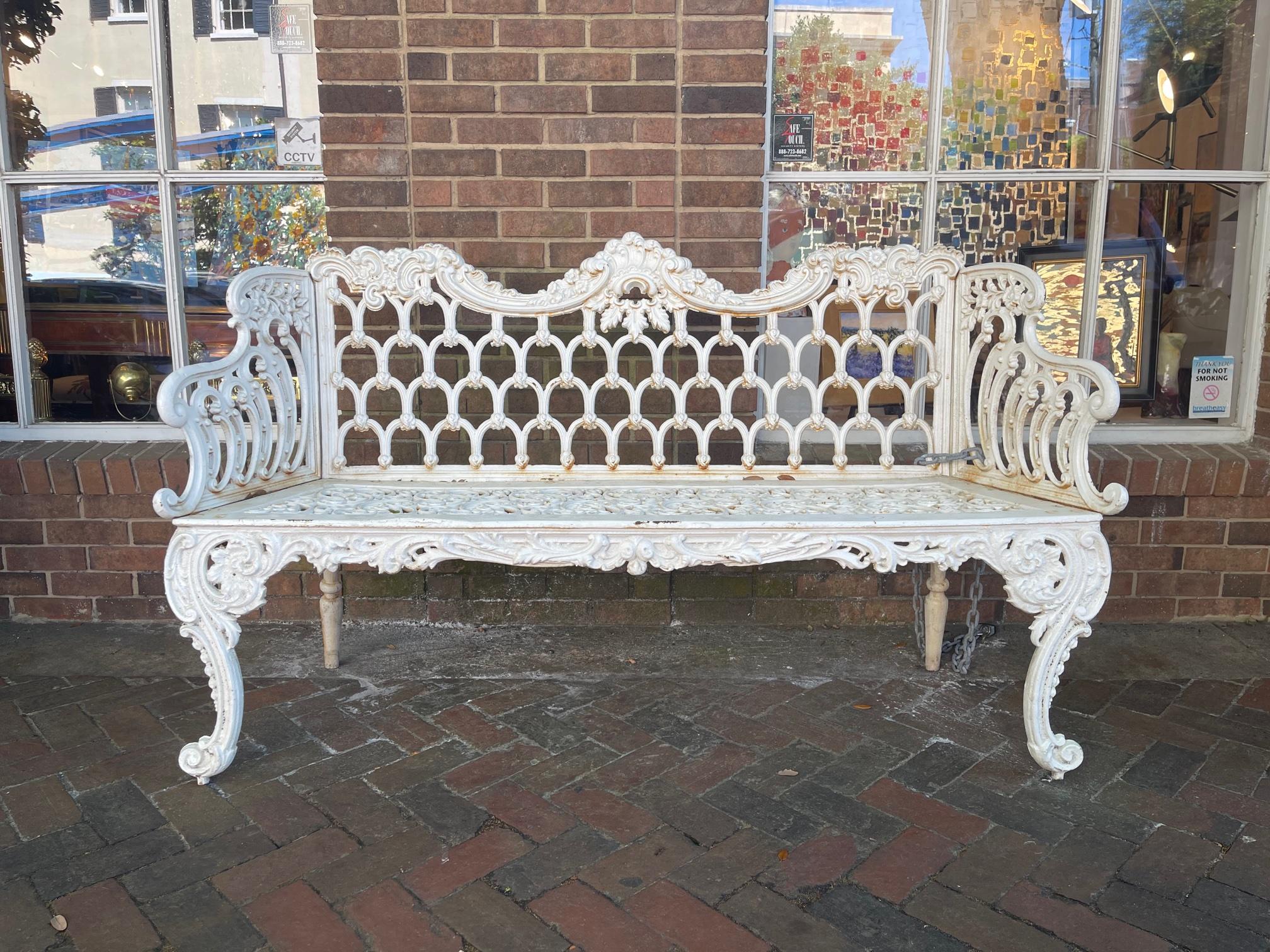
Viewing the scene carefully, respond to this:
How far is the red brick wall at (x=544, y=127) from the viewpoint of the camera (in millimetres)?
3033

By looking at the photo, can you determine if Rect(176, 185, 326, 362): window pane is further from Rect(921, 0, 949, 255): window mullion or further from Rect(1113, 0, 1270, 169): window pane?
Rect(1113, 0, 1270, 169): window pane

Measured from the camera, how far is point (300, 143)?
11.1 ft

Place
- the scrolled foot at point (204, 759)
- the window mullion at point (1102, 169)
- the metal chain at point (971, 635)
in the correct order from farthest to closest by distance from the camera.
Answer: the window mullion at point (1102, 169) → the metal chain at point (971, 635) → the scrolled foot at point (204, 759)

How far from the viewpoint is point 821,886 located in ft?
6.39

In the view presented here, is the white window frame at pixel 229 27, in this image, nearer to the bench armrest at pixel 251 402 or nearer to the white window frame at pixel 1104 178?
the bench armrest at pixel 251 402

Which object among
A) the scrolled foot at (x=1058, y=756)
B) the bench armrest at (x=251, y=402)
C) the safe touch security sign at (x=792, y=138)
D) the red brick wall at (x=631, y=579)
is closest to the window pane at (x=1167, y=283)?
the red brick wall at (x=631, y=579)

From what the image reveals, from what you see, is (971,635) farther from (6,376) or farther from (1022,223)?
(6,376)

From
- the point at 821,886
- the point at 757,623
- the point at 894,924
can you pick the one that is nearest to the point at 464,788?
the point at 821,886

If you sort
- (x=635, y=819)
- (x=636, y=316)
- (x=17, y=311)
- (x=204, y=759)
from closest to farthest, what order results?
1. (x=635, y=819)
2. (x=204, y=759)
3. (x=636, y=316)
4. (x=17, y=311)

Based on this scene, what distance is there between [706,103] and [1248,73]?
2009 millimetres

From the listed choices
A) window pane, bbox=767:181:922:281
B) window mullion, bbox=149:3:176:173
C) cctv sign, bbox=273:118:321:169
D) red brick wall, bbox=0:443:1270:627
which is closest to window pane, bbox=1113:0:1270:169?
window pane, bbox=767:181:922:281

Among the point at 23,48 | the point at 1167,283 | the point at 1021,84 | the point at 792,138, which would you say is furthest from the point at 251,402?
the point at 1167,283

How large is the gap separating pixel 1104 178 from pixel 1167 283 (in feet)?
1.54

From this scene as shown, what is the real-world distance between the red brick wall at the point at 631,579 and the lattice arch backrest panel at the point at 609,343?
482mm
